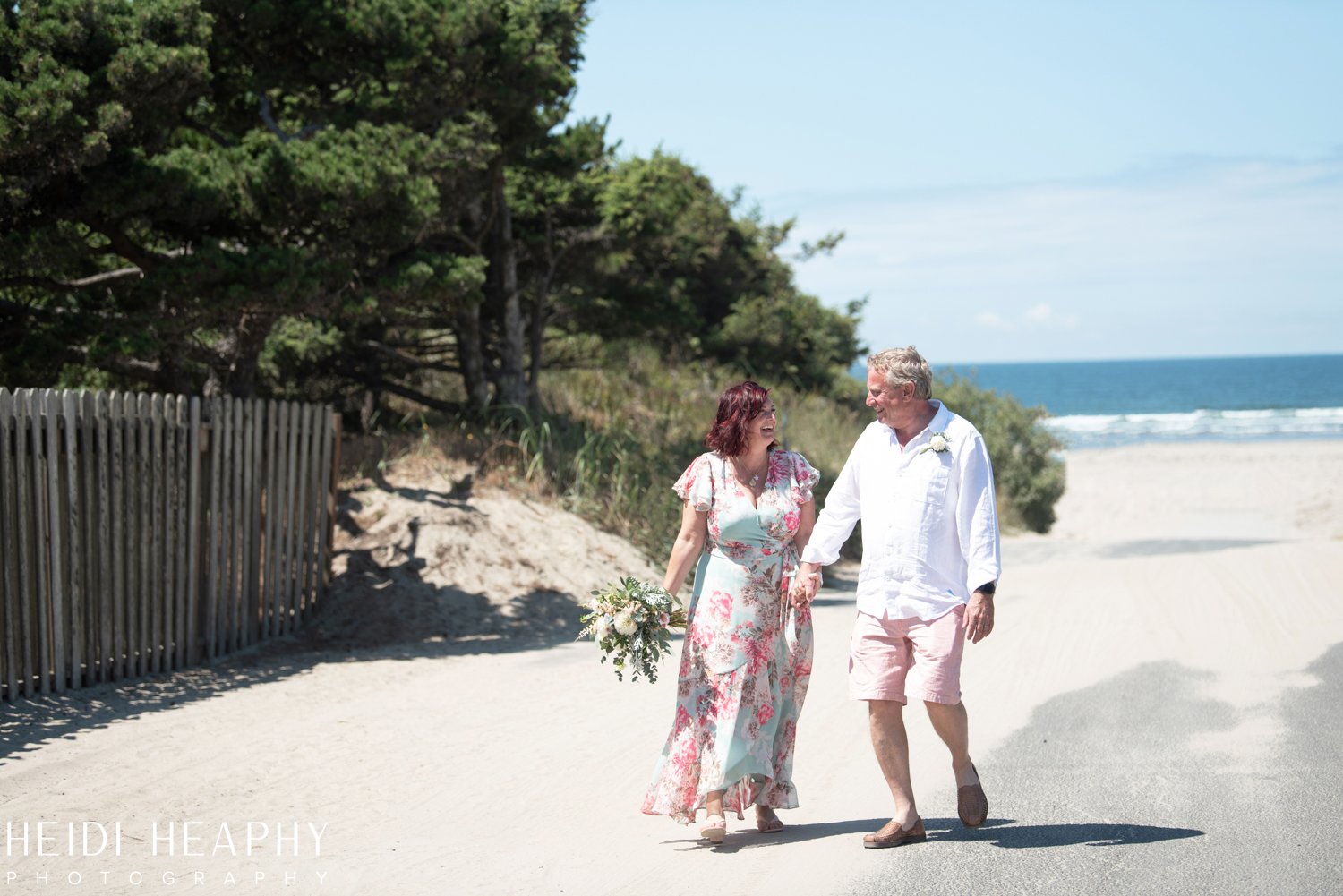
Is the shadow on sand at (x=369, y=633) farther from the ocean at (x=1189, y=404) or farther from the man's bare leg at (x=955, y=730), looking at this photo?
the ocean at (x=1189, y=404)

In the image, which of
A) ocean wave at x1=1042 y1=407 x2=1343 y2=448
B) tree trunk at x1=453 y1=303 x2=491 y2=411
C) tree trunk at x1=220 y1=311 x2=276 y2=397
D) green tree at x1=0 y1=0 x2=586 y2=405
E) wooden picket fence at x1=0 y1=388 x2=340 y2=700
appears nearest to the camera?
wooden picket fence at x1=0 y1=388 x2=340 y2=700

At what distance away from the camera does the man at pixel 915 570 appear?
5.27 metres

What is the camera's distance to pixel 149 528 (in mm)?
9086

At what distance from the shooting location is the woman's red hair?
5.62m

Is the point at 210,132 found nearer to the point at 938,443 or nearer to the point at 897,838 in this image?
the point at 938,443

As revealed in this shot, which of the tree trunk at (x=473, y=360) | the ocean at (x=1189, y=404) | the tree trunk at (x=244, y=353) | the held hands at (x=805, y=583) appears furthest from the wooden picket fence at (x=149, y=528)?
the ocean at (x=1189, y=404)

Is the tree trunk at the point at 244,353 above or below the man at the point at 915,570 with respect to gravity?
above

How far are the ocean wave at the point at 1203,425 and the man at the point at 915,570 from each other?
59.4 m

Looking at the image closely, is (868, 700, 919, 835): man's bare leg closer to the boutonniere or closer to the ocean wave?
the boutonniere

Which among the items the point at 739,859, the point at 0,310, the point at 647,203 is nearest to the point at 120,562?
the point at 0,310

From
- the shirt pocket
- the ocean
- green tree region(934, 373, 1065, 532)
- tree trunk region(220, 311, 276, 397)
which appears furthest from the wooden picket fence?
the ocean

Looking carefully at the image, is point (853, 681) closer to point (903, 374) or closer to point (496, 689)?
point (903, 374)

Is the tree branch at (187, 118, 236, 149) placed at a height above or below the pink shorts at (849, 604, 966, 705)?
above

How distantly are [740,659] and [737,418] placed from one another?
1.03 m
